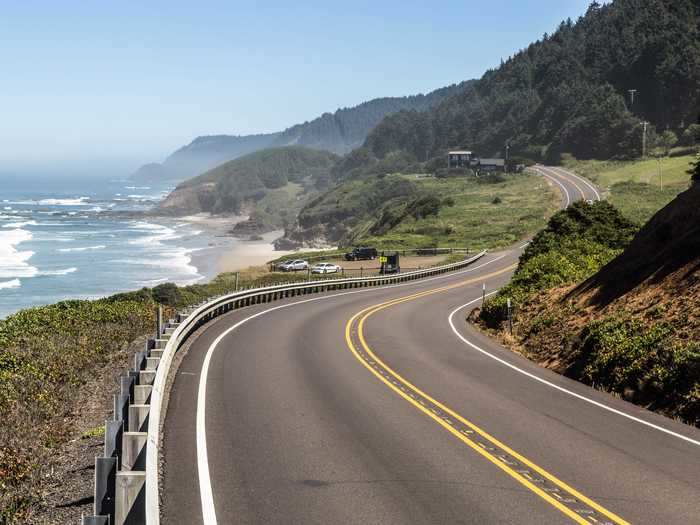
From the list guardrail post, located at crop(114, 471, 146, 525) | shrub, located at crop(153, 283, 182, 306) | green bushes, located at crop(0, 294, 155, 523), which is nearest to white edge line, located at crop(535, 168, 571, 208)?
shrub, located at crop(153, 283, 182, 306)

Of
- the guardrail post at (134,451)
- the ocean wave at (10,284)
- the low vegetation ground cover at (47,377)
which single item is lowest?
the ocean wave at (10,284)

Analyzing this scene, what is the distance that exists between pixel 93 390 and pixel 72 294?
2497 inches

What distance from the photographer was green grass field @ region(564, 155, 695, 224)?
319 feet

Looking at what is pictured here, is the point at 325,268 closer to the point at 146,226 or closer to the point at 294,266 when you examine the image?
the point at 294,266

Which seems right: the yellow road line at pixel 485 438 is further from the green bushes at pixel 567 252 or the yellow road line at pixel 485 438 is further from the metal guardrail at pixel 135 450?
the green bushes at pixel 567 252

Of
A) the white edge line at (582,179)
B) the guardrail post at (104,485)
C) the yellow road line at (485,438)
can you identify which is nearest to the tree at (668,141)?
the white edge line at (582,179)

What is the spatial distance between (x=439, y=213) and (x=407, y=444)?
110062 mm

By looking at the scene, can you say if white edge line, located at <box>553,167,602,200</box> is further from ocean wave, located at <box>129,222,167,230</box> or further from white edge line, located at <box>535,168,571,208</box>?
ocean wave, located at <box>129,222,167,230</box>

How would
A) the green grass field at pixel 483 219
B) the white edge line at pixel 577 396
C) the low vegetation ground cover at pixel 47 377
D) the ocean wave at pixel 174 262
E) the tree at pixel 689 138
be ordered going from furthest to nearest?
the tree at pixel 689 138 → the green grass field at pixel 483 219 → the ocean wave at pixel 174 262 → the white edge line at pixel 577 396 → the low vegetation ground cover at pixel 47 377

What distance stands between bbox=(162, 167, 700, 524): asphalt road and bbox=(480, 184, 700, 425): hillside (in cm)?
81

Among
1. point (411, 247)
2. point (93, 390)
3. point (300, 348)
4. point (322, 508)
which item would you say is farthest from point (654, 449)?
point (411, 247)

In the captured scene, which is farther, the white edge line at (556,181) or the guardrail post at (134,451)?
the white edge line at (556,181)

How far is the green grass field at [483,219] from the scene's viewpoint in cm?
9756

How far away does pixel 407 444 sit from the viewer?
1289 centimetres
